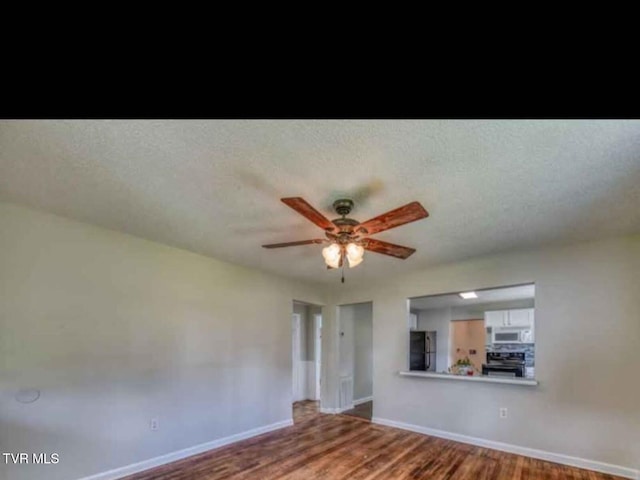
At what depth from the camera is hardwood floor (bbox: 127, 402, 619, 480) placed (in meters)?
3.63

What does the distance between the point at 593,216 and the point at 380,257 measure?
225cm

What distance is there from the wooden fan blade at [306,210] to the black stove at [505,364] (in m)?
4.03

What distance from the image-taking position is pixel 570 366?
399 cm

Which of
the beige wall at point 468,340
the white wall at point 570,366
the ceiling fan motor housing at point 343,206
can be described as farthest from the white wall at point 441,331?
the ceiling fan motor housing at point 343,206

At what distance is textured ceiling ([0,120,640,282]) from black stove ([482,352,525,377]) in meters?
2.53

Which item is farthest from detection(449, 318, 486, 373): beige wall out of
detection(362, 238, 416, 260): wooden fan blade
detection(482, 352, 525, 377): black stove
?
detection(362, 238, 416, 260): wooden fan blade

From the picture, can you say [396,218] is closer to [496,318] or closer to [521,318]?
[521,318]

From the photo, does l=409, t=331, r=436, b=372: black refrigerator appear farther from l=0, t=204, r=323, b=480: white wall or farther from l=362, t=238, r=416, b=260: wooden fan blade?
l=362, t=238, r=416, b=260: wooden fan blade

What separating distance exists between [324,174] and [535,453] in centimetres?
395

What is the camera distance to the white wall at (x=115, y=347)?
3.12 meters

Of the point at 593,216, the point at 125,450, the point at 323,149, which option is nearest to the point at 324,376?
the point at 125,450
